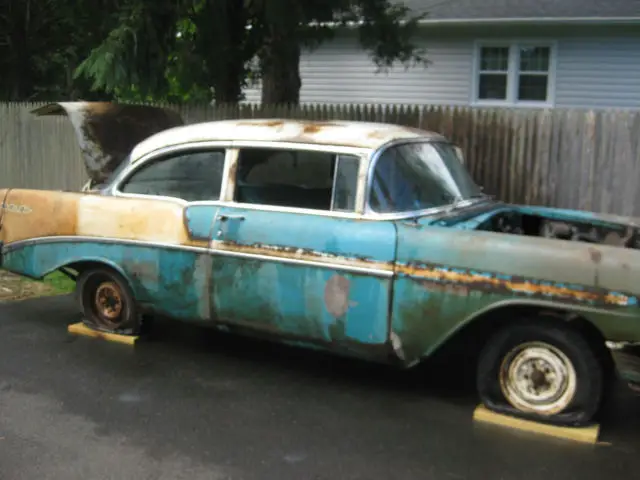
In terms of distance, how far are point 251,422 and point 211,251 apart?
132 cm

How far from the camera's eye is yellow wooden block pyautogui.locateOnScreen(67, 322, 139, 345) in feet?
19.2

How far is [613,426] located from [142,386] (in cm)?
297

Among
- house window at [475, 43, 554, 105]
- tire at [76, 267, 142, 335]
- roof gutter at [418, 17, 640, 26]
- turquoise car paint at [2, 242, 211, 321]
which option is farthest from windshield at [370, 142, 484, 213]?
house window at [475, 43, 554, 105]

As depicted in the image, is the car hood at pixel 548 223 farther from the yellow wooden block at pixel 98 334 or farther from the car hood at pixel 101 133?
the car hood at pixel 101 133

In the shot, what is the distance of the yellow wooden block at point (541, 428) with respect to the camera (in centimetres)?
414

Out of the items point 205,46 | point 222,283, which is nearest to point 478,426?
point 222,283

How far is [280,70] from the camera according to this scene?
10.3 m

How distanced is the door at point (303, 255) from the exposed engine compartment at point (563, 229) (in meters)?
1.01

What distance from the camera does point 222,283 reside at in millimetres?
5148

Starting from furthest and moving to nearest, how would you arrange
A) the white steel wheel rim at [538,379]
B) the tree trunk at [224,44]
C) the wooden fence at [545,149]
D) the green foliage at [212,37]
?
the tree trunk at [224,44]
the green foliage at [212,37]
the wooden fence at [545,149]
the white steel wheel rim at [538,379]

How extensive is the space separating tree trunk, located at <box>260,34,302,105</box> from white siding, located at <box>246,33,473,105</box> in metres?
4.97

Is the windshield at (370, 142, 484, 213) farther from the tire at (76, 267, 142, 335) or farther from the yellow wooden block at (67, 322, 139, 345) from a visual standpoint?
the yellow wooden block at (67, 322, 139, 345)

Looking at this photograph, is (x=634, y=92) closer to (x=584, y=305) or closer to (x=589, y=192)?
(x=589, y=192)

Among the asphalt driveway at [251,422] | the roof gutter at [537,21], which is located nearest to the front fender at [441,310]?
the asphalt driveway at [251,422]
